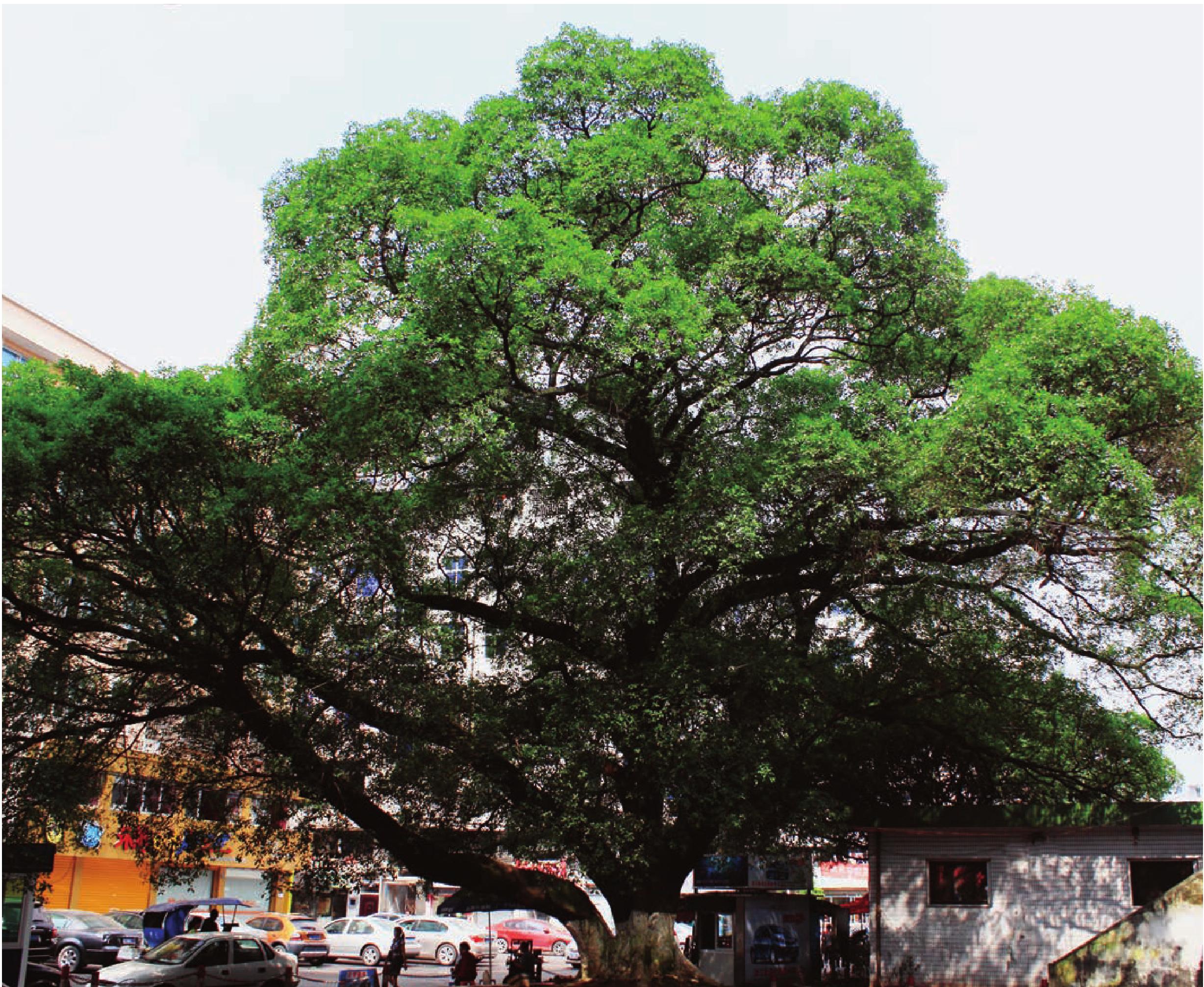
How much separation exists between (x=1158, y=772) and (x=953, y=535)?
11.8 m

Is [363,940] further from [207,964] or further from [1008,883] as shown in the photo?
[1008,883]

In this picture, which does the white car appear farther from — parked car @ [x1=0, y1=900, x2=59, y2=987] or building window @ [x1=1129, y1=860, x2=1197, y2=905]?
building window @ [x1=1129, y1=860, x2=1197, y2=905]

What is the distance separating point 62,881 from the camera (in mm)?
32812

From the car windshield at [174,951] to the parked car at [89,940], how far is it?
16.6 feet

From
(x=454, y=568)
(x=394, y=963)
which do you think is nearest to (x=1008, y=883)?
(x=454, y=568)

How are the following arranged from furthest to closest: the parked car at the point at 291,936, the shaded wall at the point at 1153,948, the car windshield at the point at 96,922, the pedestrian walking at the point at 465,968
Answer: the parked car at the point at 291,936 < the car windshield at the point at 96,922 < the pedestrian walking at the point at 465,968 < the shaded wall at the point at 1153,948

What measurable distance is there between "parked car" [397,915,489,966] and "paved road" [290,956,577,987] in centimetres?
30

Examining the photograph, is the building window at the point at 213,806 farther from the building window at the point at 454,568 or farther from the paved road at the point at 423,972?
the paved road at the point at 423,972

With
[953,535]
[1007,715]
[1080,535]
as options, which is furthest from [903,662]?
[1080,535]

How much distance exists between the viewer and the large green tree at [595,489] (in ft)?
46.2

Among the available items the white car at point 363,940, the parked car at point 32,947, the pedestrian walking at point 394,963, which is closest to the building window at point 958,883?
the pedestrian walking at point 394,963

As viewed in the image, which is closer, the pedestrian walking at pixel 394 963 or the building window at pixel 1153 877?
the building window at pixel 1153 877

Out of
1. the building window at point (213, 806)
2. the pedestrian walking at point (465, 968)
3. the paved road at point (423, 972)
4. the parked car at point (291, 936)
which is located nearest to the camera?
the building window at point (213, 806)

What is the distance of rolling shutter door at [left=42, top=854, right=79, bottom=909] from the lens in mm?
32375
